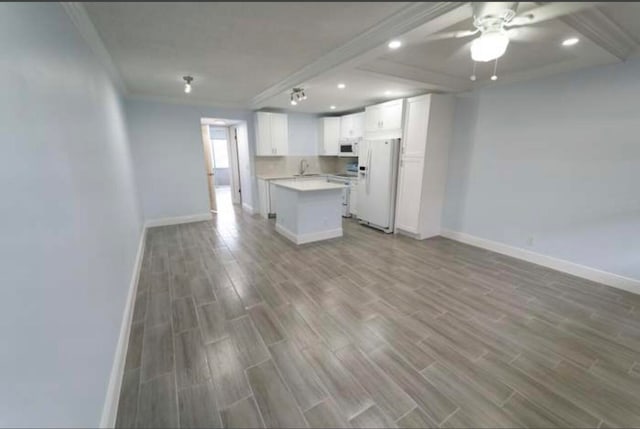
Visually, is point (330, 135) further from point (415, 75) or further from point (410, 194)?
point (415, 75)

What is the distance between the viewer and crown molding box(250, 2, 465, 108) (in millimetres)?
1713

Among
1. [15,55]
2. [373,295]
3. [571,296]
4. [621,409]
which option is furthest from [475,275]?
[15,55]

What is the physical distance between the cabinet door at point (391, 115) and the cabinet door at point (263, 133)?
250 cm

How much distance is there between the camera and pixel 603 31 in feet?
7.15

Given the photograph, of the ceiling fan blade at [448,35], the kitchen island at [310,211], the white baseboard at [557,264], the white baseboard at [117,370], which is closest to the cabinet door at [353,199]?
the kitchen island at [310,211]

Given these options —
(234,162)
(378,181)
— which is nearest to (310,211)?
(378,181)

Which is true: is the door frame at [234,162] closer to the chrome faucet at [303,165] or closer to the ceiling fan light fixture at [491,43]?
the chrome faucet at [303,165]

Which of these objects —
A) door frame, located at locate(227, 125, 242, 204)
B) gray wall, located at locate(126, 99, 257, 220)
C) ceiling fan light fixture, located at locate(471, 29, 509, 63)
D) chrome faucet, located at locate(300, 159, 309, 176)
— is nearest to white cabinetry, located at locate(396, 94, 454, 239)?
ceiling fan light fixture, located at locate(471, 29, 509, 63)

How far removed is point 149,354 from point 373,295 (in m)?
2.07

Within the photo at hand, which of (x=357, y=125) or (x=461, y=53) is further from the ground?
(x=461, y=53)

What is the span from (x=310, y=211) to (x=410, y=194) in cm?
180

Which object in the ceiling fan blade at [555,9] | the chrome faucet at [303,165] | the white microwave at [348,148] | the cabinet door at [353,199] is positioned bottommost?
the cabinet door at [353,199]

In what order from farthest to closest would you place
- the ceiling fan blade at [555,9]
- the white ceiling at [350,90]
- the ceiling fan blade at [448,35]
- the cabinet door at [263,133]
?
the cabinet door at [263,133]
the white ceiling at [350,90]
the ceiling fan blade at [448,35]
the ceiling fan blade at [555,9]

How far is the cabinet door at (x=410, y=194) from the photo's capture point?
442 cm
